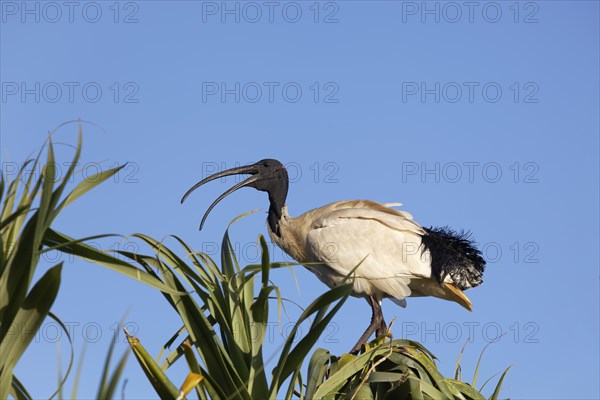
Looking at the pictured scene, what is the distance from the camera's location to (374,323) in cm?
710

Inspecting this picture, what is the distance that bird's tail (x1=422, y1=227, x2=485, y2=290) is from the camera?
7086 mm

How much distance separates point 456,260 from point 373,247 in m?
0.73

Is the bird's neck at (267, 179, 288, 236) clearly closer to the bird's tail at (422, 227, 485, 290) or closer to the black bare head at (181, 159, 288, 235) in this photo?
the black bare head at (181, 159, 288, 235)

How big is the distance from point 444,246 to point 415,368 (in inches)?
138

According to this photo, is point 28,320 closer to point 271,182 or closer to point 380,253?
point 380,253

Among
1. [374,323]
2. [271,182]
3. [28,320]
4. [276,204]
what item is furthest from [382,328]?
[28,320]

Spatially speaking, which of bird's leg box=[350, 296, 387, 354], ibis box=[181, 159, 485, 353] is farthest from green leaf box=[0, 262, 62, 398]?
bird's leg box=[350, 296, 387, 354]

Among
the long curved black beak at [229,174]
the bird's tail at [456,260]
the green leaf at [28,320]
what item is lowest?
the green leaf at [28,320]

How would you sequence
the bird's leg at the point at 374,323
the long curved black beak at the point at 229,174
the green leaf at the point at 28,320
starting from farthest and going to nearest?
the bird's leg at the point at 374,323, the long curved black beak at the point at 229,174, the green leaf at the point at 28,320

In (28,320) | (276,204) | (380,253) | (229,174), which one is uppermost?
(229,174)

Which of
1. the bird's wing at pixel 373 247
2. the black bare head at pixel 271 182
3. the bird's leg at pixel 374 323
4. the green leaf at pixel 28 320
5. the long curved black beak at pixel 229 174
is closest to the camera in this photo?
the green leaf at pixel 28 320

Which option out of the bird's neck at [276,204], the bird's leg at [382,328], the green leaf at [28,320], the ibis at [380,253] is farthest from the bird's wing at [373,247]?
the green leaf at [28,320]

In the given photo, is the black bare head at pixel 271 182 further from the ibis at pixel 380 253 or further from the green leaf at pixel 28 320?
the green leaf at pixel 28 320

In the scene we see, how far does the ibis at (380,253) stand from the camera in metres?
7.14
